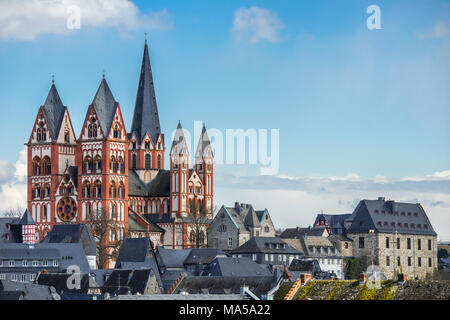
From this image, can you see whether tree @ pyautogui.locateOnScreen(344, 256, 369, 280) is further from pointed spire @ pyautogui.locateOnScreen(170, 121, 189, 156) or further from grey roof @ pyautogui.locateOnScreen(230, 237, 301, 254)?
pointed spire @ pyautogui.locateOnScreen(170, 121, 189, 156)

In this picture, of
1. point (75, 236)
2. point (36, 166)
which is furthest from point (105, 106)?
point (75, 236)

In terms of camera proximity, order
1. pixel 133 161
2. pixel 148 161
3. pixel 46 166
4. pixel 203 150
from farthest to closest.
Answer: pixel 148 161
pixel 133 161
pixel 203 150
pixel 46 166

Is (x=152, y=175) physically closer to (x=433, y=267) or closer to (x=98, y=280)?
(x=433, y=267)

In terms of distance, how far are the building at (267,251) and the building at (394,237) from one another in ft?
42.1

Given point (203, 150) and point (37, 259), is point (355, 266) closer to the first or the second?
point (203, 150)

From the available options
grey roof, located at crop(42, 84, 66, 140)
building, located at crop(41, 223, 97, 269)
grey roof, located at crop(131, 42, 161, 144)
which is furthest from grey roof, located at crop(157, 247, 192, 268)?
grey roof, located at crop(131, 42, 161, 144)

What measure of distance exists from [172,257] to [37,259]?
1573 centimetres

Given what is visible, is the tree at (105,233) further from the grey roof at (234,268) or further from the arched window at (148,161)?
the grey roof at (234,268)

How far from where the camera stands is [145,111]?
504 feet

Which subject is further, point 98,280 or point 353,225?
point 353,225

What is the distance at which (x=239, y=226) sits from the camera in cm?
13862

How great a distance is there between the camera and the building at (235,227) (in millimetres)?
138000
